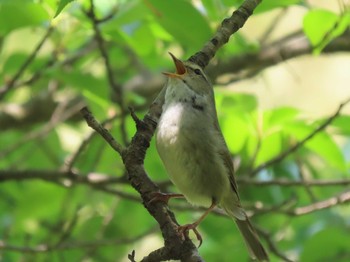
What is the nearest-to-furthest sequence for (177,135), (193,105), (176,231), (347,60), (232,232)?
(176,231) < (177,135) < (193,105) < (232,232) < (347,60)

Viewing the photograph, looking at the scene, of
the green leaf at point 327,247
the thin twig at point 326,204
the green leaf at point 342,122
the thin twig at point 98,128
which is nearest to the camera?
the thin twig at point 98,128

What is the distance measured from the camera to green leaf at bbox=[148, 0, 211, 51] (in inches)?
99.7

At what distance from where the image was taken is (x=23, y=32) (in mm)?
5863

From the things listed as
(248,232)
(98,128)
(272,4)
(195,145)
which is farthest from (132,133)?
(98,128)

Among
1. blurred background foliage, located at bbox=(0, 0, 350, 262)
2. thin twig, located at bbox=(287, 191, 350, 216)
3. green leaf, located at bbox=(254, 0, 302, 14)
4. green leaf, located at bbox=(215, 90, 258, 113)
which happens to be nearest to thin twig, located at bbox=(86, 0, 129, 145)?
blurred background foliage, located at bbox=(0, 0, 350, 262)

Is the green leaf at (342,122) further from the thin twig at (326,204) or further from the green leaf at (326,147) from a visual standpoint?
the thin twig at (326,204)

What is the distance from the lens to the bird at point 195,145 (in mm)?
2510

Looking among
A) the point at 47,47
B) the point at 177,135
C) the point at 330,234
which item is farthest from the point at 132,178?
the point at 47,47

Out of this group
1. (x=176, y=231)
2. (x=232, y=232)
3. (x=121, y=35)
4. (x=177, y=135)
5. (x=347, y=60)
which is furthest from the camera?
(x=347, y=60)

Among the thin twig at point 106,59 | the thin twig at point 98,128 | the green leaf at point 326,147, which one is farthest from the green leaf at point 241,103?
the thin twig at point 98,128

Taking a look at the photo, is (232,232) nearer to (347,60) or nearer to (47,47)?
(47,47)

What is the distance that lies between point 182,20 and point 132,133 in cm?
88

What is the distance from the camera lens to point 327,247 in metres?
3.12

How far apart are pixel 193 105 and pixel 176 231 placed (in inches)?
40.2
